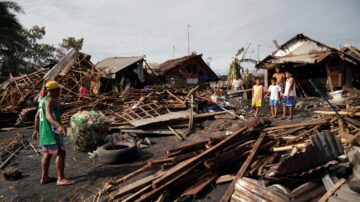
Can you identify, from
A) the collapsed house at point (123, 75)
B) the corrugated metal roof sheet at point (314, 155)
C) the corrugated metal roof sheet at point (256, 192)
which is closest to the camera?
the corrugated metal roof sheet at point (256, 192)

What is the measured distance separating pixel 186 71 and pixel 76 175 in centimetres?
2336

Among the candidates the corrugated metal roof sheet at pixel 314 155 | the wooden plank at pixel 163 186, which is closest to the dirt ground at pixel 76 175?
the wooden plank at pixel 163 186

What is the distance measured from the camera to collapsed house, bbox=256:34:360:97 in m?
17.0

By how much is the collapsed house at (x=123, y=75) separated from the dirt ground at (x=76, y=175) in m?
12.0

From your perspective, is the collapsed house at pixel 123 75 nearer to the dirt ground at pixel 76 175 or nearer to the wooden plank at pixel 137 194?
the dirt ground at pixel 76 175

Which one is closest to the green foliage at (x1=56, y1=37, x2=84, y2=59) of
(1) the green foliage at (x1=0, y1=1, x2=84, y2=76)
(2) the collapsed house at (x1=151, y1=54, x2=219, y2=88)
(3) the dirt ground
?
(1) the green foliage at (x1=0, y1=1, x2=84, y2=76)

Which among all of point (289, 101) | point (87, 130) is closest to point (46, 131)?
point (87, 130)

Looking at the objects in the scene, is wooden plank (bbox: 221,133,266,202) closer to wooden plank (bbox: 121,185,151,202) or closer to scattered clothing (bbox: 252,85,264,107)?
wooden plank (bbox: 121,185,151,202)

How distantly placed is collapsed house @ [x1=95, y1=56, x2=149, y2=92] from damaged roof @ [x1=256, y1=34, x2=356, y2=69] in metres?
10.1

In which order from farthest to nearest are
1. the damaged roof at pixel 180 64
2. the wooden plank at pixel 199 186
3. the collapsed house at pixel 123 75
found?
the damaged roof at pixel 180 64
the collapsed house at pixel 123 75
the wooden plank at pixel 199 186

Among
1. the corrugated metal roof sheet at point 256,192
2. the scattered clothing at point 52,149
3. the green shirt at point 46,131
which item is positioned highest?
the green shirt at point 46,131

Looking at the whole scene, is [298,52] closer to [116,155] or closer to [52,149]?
[116,155]

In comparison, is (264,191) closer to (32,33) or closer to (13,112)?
(13,112)

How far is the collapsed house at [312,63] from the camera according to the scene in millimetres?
17000
